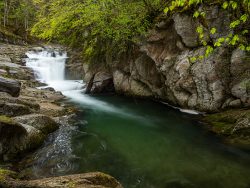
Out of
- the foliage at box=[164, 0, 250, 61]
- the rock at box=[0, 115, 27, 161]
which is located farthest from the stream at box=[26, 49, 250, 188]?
the foliage at box=[164, 0, 250, 61]

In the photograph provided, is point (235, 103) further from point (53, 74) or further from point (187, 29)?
point (53, 74)

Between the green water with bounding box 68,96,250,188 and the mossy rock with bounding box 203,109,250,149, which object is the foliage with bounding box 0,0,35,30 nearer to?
the green water with bounding box 68,96,250,188

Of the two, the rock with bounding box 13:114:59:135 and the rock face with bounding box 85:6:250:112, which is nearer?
the rock with bounding box 13:114:59:135

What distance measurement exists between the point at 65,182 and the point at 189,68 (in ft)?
37.9

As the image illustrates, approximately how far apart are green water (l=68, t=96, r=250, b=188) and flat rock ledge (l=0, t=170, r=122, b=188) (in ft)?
7.14

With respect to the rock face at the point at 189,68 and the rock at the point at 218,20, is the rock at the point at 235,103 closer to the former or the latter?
the rock face at the point at 189,68

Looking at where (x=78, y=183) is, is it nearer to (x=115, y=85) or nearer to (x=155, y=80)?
(x=155, y=80)

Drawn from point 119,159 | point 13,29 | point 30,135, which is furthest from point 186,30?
point 13,29

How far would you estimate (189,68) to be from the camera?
1600 cm

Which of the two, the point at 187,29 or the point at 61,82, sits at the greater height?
the point at 187,29

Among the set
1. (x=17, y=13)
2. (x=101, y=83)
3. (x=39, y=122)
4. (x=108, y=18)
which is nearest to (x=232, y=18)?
(x=108, y=18)

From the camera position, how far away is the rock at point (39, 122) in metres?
12.1

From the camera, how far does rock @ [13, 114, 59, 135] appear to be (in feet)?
39.7

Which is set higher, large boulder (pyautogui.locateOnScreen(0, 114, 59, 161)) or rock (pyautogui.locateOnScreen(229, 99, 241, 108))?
rock (pyautogui.locateOnScreen(229, 99, 241, 108))
